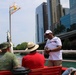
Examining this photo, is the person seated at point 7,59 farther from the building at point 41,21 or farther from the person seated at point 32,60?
the building at point 41,21

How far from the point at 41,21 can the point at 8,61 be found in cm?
13711

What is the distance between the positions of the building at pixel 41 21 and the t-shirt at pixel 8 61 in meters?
129

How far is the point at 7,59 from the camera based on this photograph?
447 centimetres

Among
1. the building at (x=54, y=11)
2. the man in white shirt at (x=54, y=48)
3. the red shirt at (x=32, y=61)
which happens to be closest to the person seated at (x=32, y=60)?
the red shirt at (x=32, y=61)

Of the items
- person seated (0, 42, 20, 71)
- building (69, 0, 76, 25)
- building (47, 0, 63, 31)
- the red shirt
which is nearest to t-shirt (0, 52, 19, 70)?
person seated (0, 42, 20, 71)

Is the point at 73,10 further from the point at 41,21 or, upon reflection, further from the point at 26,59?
the point at 26,59

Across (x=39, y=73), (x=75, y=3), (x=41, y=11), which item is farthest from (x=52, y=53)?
(x=41, y=11)

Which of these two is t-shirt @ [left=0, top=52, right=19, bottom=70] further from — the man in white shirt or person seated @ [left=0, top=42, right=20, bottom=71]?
the man in white shirt

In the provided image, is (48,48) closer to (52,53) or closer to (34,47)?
(52,53)

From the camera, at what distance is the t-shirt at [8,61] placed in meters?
4.46

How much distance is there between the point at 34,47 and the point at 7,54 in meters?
0.56

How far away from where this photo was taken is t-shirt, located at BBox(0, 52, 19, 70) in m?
4.46

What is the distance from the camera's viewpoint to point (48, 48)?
6227mm

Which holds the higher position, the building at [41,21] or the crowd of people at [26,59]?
the building at [41,21]
